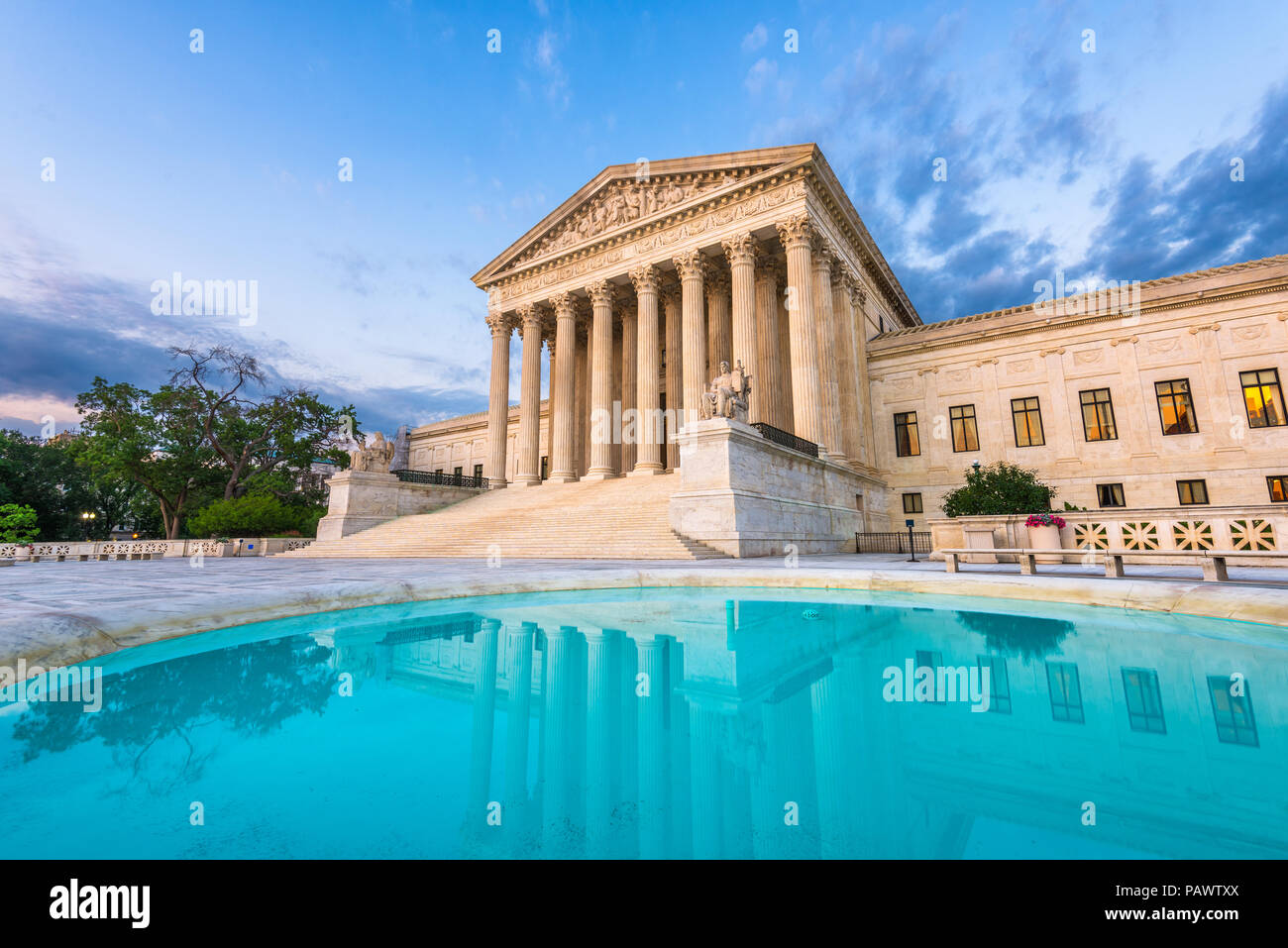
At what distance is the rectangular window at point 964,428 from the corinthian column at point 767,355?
25.8 feet

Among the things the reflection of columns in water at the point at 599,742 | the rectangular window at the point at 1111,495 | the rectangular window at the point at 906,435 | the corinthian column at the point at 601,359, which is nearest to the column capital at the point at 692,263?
the corinthian column at the point at 601,359

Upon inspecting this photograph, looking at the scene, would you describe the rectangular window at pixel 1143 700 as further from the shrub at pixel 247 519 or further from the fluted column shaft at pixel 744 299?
the shrub at pixel 247 519

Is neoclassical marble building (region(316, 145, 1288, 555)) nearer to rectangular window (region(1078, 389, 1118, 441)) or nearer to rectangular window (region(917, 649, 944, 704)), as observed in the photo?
rectangular window (region(1078, 389, 1118, 441))

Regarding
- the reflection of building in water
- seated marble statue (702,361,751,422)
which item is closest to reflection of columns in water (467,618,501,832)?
the reflection of building in water

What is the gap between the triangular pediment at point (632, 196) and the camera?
2392cm

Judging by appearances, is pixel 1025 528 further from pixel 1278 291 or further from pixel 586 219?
pixel 586 219

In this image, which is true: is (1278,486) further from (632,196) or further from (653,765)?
(653,765)

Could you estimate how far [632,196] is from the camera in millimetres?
27812

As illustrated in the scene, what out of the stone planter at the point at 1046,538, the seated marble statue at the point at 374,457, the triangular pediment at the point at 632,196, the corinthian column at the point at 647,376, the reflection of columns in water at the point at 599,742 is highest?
the triangular pediment at the point at 632,196

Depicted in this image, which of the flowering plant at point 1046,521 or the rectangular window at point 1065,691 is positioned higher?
the flowering plant at point 1046,521

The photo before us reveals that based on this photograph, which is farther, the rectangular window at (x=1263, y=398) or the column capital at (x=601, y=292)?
the column capital at (x=601, y=292)

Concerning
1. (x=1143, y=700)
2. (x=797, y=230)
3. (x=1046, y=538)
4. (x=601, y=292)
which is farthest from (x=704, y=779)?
(x=601, y=292)
